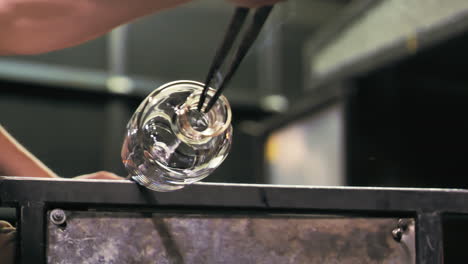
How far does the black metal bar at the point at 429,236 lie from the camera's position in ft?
1.32

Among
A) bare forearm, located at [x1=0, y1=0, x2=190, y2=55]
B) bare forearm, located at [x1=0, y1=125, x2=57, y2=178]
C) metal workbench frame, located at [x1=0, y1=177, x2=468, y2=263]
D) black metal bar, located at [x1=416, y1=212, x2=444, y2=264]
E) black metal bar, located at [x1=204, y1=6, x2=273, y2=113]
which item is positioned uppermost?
bare forearm, located at [x1=0, y1=0, x2=190, y2=55]

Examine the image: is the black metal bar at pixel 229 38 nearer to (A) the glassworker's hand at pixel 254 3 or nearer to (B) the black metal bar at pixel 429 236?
(A) the glassworker's hand at pixel 254 3

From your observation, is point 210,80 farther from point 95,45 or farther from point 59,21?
point 95,45

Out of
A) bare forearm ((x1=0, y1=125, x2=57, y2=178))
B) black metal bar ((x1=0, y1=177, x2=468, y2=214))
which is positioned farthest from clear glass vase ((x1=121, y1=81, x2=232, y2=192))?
bare forearm ((x1=0, y1=125, x2=57, y2=178))

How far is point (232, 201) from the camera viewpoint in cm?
39

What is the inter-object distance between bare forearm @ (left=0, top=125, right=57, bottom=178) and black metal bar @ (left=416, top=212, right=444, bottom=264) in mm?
309

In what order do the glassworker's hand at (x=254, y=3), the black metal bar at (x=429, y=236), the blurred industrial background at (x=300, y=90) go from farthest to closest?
1. the blurred industrial background at (x=300, y=90)
2. the black metal bar at (x=429, y=236)
3. the glassworker's hand at (x=254, y=3)

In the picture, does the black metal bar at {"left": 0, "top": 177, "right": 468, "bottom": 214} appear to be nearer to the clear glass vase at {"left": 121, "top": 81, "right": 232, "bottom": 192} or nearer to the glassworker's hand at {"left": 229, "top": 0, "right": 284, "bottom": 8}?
the clear glass vase at {"left": 121, "top": 81, "right": 232, "bottom": 192}

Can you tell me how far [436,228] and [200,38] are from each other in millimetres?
2085

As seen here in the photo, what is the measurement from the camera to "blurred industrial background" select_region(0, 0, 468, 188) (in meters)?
1.17

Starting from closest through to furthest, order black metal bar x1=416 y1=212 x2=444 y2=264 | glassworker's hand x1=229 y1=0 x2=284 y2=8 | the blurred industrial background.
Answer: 1. glassworker's hand x1=229 y1=0 x2=284 y2=8
2. black metal bar x1=416 y1=212 x2=444 y2=264
3. the blurred industrial background

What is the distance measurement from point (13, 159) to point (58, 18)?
0.44 ft

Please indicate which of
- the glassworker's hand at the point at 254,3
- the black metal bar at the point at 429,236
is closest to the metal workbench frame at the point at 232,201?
the black metal bar at the point at 429,236

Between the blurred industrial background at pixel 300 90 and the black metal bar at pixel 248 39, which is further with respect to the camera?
the blurred industrial background at pixel 300 90
